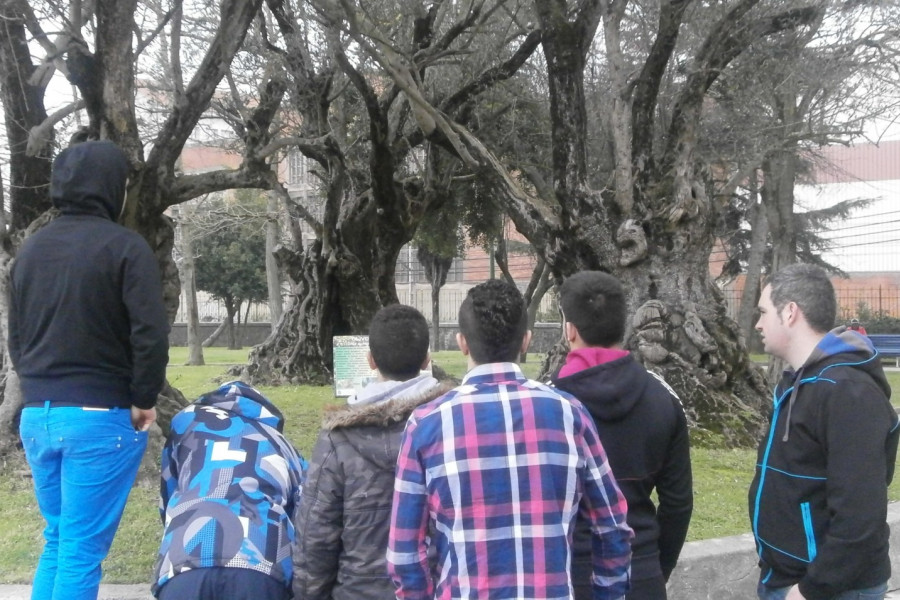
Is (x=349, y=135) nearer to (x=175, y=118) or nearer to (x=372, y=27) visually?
(x=372, y=27)

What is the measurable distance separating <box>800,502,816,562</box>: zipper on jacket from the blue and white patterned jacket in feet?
5.52

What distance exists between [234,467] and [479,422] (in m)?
1.06

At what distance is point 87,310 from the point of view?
Result: 11.2 ft

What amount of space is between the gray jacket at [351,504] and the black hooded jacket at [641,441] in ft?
1.98

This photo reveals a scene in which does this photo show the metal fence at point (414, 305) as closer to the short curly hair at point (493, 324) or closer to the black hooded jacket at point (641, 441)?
the black hooded jacket at point (641, 441)

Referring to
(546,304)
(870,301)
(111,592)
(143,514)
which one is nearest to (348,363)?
(143,514)

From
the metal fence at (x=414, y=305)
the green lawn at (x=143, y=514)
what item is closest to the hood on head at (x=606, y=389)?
the green lawn at (x=143, y=514)

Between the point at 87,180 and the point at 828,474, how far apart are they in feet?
9.76

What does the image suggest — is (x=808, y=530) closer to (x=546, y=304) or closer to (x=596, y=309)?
(x=596, y=309)

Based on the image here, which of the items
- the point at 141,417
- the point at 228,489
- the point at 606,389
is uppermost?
the point at 606,389

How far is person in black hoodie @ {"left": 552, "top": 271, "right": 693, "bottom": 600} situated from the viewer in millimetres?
2834

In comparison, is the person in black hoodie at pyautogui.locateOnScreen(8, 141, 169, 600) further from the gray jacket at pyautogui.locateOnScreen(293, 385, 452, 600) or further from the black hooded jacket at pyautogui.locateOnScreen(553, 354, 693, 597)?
the black hooded jacket at pyautogui.locateOnScreen(553, 354, 693, 597)

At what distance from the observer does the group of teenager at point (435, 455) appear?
2340mm

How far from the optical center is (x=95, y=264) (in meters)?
3.42
